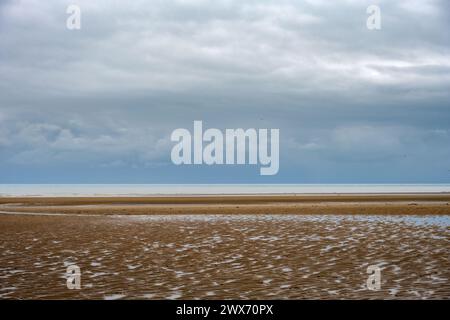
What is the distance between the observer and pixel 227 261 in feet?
51.0

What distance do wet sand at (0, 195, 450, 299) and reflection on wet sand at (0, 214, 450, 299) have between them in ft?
0.09

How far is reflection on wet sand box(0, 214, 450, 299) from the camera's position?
37.6 ft

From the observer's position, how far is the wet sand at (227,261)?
37.5 feet

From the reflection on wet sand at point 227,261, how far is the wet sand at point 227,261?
3 centimetres

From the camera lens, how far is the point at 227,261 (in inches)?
612

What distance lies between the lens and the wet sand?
11438mm

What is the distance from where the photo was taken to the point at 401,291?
11.3 m

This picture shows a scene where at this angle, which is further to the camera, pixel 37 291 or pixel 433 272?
pixel 433 272

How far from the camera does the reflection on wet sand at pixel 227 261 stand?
1147 centimetres
